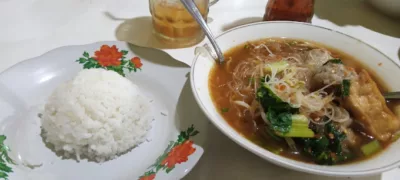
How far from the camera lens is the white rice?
50.5 inches

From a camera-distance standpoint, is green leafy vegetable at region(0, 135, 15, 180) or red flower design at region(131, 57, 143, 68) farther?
red flower design at region(131, 57, 143, 68)

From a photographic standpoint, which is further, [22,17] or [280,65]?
[22,17]

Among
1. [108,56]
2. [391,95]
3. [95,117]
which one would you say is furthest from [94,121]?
[391,95]

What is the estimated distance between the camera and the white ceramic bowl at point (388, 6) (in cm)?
209

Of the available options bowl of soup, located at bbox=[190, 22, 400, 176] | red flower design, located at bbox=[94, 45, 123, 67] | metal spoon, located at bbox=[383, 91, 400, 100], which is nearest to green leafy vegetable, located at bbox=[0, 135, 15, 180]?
red flower design, located at bbox=[94, 45, 123, 67]

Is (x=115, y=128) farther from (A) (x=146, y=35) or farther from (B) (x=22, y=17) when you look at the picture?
(B) (x=22, y=17)

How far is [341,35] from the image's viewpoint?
5.52 feet

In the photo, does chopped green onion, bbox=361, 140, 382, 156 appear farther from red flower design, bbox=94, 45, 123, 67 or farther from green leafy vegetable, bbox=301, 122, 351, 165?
red flower design, bbox=94, 45, 123, 67

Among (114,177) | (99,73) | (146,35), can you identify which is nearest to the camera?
(114,177)

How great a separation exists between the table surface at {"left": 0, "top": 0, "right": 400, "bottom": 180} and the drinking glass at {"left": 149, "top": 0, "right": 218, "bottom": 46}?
63 mm

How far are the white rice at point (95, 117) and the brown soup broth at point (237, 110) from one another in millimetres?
308

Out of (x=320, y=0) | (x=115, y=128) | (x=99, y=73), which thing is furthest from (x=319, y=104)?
(x=320, y=0)

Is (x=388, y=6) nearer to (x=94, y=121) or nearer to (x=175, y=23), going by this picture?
(x=175, y=23)

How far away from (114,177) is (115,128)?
202mm
